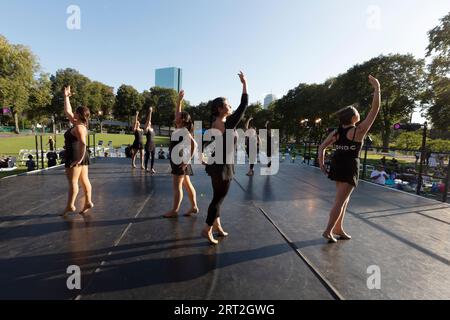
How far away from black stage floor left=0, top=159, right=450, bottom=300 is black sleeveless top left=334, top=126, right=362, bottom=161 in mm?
1167

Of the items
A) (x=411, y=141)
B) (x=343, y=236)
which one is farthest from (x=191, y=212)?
(x=411, y=141)

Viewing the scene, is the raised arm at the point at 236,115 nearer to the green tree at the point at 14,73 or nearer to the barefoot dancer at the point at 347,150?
the barefoot dancer at the point at 347,150

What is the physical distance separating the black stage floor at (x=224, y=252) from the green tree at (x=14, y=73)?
122 feet

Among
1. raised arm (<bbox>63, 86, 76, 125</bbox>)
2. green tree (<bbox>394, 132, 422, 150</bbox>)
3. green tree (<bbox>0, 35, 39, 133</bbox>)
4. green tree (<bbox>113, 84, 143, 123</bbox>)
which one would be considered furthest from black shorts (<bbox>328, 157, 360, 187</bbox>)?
green tree (<bbox>113, 84, 143, 123</bbox>)

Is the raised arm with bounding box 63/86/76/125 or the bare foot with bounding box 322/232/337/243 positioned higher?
the raised arm with bounding box 63/86/76/125

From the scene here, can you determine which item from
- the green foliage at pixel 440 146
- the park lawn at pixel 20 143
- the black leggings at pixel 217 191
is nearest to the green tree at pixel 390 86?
the green foliage at pixel 440 146

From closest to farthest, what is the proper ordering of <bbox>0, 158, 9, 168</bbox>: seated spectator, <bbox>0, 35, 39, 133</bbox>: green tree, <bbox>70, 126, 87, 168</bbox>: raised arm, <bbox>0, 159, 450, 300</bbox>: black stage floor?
<bbox>0, 159, 450, 300</bbox>: black stage floor, <bbox>70, 126, 87, 168</bbox>: raised arm, <bbox>0, 158, 9, 168</bbox>: seated spectator, <bbox>0, 35, 39, 133</bbox>: green tree

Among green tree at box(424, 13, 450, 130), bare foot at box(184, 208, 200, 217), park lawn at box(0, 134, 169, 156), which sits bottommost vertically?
bare foot at box(184, 208, 200, 217)

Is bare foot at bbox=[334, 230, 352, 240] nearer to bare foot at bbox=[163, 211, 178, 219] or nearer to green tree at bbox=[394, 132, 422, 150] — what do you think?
bare foot at bbox=[163, 211, 178, 219]

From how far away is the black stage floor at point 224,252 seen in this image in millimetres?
2348

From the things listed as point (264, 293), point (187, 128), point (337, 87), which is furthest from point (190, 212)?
point (337, 87)

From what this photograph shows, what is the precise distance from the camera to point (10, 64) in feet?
118

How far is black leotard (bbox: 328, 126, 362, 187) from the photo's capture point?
3.29 meters
